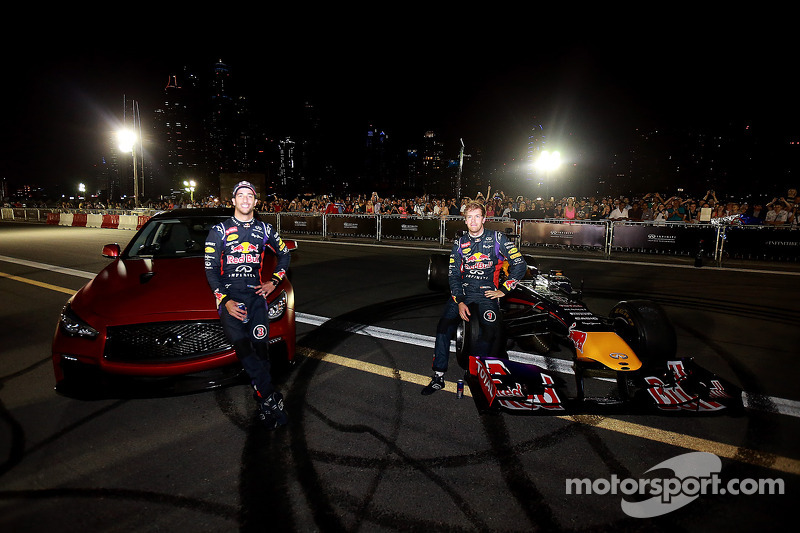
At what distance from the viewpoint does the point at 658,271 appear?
35.8 feet

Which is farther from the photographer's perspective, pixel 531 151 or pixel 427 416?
pixel 531 151

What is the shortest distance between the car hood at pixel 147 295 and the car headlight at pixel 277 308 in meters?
0.47

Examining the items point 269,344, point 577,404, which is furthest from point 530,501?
point 269,344

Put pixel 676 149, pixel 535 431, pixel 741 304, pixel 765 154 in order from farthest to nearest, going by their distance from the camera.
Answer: pixel 676 149
pixel 765 154
pixel 741 304
pixel 535 431

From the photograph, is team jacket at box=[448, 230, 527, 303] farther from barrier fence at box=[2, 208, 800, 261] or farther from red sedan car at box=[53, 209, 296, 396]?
barrier fence at box=[2, 208, 800, 261]

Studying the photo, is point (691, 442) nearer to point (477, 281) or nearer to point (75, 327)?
point (477, 281)

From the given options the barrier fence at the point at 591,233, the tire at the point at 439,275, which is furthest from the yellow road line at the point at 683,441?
the barrier fence at the point at 591,233

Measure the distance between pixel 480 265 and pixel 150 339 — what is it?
2.91 m

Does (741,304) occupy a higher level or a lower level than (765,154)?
lower

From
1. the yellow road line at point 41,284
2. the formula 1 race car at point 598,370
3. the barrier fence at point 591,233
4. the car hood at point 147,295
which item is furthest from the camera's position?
the barrier fence at point 591,233

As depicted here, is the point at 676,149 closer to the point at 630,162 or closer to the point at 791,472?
the point at 630,162

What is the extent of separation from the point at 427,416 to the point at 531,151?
83.5m

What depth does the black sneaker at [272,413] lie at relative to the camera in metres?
3.36

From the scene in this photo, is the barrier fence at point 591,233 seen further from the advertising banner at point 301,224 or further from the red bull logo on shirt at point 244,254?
the red bull logo on shirt at point 244,254
